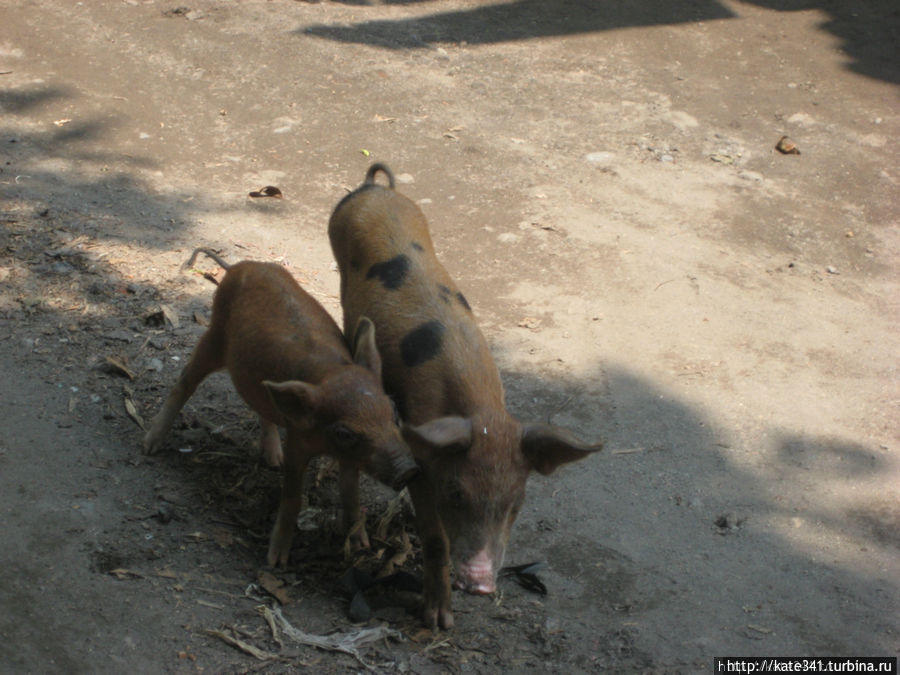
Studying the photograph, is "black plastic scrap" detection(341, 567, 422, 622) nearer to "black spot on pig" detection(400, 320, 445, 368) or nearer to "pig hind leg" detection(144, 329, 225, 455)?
"black spot on pig" detection(400, 320, 445, 368)

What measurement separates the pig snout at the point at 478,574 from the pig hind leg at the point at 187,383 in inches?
74.1

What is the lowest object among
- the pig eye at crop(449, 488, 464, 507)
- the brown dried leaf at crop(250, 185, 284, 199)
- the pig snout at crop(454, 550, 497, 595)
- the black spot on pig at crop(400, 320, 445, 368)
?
the brown dried leaf at crop(250, 185, 284, 199)

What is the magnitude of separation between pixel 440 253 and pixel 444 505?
3.58 meters

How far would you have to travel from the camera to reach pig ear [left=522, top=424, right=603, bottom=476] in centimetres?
377

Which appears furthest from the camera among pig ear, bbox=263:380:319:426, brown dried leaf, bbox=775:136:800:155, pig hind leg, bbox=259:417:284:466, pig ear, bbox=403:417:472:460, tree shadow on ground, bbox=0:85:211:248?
brown dried leaf, bbox=775:136:800:155

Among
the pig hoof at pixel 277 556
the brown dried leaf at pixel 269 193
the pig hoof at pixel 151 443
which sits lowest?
the pig hoof at pixel 277 556

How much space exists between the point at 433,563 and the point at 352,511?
638 mm

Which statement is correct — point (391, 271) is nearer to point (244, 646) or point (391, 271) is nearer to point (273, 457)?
point (273, 457)

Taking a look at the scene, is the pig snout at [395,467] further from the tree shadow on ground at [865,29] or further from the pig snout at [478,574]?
the tree shadow on ground at [865,29]

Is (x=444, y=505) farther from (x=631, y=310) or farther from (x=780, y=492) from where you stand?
(x=631, y=310)

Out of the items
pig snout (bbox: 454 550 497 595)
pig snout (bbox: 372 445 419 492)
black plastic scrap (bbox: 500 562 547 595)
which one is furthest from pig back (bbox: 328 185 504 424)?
black plastic scrap (bbox: 500 562 547 595)

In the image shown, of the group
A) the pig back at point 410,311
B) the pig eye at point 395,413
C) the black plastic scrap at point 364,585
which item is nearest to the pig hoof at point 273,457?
the pig back at point 410,311

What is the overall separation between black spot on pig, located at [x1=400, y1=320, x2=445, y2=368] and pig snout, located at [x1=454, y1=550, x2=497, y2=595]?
3.17ft

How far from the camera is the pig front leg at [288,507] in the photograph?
14.0 ft
